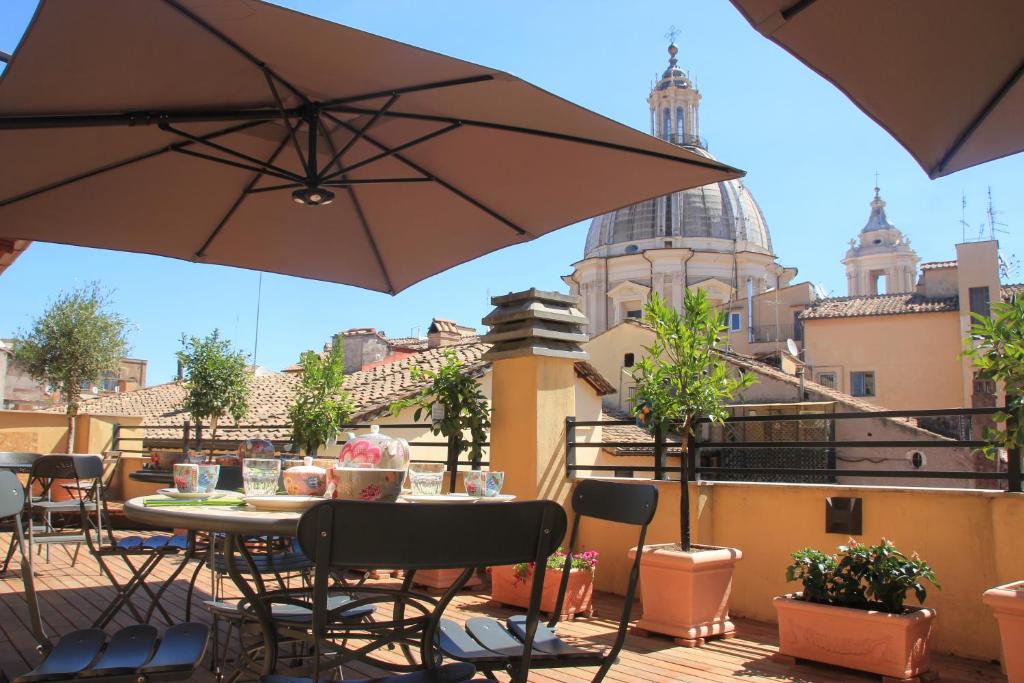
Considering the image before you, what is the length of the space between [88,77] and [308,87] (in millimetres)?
797

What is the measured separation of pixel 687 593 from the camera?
4371mm

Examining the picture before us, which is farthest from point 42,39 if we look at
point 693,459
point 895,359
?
point 895,359

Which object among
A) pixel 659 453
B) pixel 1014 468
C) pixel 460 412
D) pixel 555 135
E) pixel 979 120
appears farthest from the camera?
pixel 460 412

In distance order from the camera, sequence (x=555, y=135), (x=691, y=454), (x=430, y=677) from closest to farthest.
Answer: (x=430, y=677)
(x=555, y=135)
(x=691, y=454)

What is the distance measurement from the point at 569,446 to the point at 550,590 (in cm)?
124

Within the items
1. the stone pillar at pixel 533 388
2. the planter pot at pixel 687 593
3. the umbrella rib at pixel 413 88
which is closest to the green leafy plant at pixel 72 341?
the stone pillar at pixel 533 388

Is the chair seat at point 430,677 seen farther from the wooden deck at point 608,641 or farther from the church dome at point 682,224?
the church dome at point 682,224

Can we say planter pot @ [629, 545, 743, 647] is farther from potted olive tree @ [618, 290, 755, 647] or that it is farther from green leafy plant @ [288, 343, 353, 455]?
green leafy plant @ [288, 343, 353, 455]

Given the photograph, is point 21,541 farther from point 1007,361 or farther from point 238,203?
point 1007,361

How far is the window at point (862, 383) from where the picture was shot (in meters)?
32.4

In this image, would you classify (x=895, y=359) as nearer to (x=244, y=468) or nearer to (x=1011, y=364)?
(x=1011, y=364)

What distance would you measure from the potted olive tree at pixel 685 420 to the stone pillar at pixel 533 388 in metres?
0.76

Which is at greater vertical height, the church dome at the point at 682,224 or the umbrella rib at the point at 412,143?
the church dome at the point at 682,224

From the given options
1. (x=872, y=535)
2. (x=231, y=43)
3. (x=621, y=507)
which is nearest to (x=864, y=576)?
(x=872, y=535)
